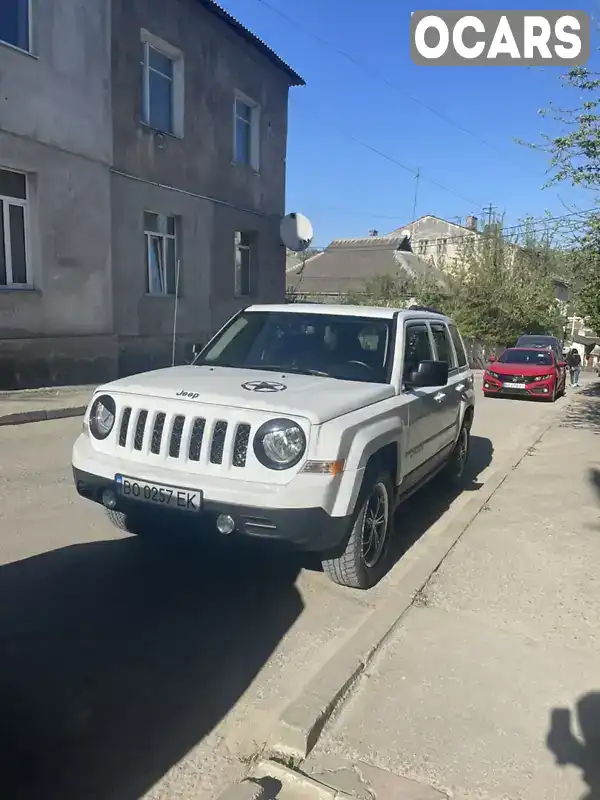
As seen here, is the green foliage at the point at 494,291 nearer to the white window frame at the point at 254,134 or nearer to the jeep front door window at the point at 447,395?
the white window frame at the point at 254,134

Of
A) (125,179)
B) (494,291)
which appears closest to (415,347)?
(125,179)

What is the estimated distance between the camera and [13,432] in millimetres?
9195

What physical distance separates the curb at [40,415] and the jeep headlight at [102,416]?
605 centimetres

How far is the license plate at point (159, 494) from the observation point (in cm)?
372

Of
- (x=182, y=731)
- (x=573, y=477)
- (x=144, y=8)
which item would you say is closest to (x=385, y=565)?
(x=182, y=731)

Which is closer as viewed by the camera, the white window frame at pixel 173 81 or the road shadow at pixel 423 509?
the road shadow at pixel 423 509

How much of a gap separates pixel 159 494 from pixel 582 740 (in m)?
2.43

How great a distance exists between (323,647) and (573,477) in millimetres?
5409

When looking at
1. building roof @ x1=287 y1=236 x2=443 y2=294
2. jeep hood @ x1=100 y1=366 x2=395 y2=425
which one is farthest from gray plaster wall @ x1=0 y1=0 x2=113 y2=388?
building roof @ x1=287 y1=236 x2=443 y2=294

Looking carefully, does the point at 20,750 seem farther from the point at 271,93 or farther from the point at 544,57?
the point at 271,93

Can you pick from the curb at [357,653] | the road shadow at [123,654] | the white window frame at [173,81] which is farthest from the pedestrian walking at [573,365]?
the road shadow at [123,654]

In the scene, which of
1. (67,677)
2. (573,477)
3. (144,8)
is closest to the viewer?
(67,677)

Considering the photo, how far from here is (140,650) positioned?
3463 millimetres

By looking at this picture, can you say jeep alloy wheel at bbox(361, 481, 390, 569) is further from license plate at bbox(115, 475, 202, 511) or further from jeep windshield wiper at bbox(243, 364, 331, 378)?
license plate at bbox(115, 475, 202, 511)
